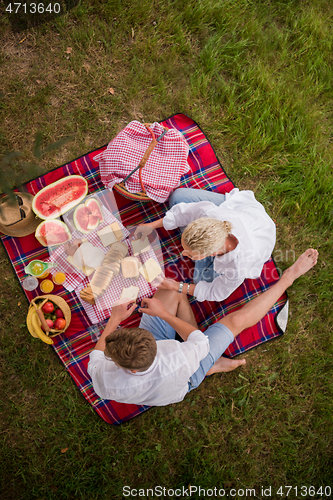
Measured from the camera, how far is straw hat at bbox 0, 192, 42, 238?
363 centimetres

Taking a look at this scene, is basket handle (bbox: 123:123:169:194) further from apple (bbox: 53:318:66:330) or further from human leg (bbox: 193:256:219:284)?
apple (bbox: 53:318:66:330)

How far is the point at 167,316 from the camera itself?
3436 millimetres

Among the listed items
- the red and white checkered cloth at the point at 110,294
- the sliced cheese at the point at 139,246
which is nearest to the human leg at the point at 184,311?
the red and white checkered cloth at the point at 110,294

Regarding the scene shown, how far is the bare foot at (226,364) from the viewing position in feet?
12.6

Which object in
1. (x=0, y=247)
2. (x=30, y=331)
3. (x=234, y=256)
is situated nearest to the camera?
(x=234, y=256)

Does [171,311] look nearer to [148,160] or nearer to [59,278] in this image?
[59,278]

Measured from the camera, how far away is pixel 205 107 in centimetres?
441

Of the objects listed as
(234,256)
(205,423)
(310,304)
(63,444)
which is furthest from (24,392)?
(310,304)

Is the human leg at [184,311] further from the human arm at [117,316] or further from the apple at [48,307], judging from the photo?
the apple at [48,307]

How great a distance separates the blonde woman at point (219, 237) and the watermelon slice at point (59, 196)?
950 millimetres

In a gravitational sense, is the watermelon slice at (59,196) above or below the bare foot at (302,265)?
above

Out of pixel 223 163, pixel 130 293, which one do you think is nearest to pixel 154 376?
pixel 130 293

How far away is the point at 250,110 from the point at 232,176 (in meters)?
0.98

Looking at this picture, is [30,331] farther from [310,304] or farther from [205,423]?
[310,304]
